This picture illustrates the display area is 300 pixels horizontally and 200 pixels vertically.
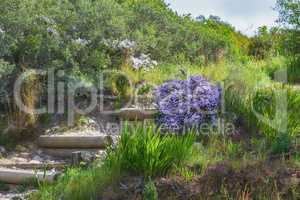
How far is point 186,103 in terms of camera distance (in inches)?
259

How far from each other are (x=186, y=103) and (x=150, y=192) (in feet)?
6.05

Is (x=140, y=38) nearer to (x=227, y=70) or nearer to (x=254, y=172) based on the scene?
(x=227, y=70)

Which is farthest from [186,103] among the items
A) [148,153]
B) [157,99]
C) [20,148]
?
[20,148]

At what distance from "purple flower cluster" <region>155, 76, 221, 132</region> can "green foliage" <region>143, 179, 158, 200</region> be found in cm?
133

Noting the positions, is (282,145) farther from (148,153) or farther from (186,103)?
(186,103)

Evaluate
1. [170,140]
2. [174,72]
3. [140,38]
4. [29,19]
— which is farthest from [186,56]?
[170,140]

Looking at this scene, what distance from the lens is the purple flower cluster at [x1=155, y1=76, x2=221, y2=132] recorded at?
20.8 ft

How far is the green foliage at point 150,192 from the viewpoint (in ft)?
16.1

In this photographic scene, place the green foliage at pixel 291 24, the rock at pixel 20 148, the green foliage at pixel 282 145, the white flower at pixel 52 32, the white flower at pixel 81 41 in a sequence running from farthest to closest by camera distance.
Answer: the green foliage at pixel 291 24
the white flower at pixel 81 41
the white flower at pixel 52 32
the rock at pixel 20 148
the green foliage at pixel 282 145

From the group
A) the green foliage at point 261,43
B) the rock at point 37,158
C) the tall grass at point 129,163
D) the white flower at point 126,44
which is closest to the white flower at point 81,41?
the white flower at point 126,44

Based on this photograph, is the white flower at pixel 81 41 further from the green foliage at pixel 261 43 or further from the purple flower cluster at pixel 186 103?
the green foliage at pixel 261 43

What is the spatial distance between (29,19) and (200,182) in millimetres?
3308

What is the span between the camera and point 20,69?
24.1 feet

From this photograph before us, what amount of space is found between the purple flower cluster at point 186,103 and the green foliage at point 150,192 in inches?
52.5
